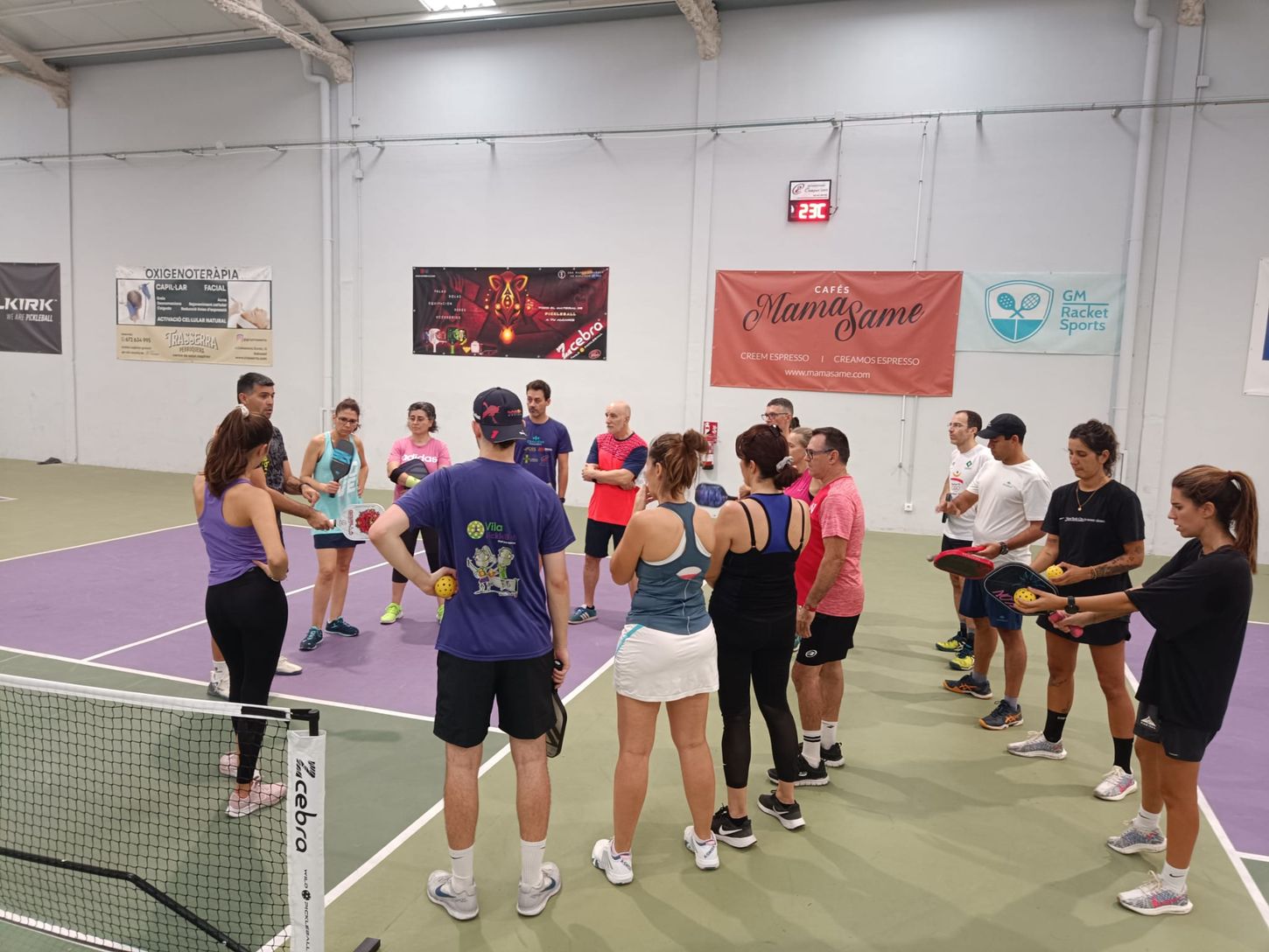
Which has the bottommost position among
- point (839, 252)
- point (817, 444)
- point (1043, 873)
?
point (1043, 873)

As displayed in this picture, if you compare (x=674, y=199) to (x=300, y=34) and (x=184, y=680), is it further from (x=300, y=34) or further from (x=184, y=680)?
(x=184, y=680)

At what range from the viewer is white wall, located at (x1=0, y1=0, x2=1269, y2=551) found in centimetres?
995

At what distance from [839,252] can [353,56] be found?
7716 mm

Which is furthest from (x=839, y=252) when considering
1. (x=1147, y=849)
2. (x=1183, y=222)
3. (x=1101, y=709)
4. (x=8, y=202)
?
(x=8, y=202)

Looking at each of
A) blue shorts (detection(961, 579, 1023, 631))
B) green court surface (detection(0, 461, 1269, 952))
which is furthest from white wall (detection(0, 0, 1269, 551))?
green court surface (detection(0, 461, 1269, 952))

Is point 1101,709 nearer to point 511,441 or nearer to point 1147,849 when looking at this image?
point 1147,849

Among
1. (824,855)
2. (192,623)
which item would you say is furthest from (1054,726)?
(192,623)

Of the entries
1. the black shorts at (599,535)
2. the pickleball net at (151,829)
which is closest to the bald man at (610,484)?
the black shorts at (599,535)

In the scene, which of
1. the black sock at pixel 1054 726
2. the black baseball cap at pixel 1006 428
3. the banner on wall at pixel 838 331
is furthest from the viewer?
the banner on wall at pixel 838 331

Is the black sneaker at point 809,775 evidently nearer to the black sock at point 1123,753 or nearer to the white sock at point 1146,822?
the white sock at point 1146,822

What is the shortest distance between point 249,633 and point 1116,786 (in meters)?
4.22

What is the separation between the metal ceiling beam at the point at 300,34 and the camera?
11.2m

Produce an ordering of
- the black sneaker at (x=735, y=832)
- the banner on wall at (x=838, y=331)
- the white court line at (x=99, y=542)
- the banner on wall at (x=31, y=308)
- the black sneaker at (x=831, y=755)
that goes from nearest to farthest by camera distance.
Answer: the black sneaker at (x=735, y=832) → the black sneaker at (x=831, y=755) → the white court line at (x=99, y=542) → the banner on wall at (x=838, y=331) → the banner on wall at (x=31, y=308)

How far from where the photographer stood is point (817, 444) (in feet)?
14.1
